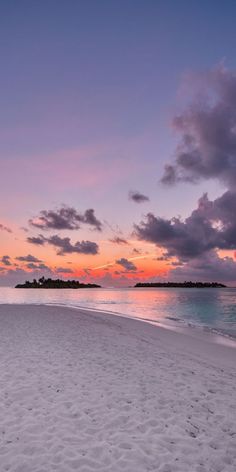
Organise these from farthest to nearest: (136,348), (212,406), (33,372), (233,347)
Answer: (233,347) < (136,348) < (33,372) < (212,406)

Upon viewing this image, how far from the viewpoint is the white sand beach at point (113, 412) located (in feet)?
22.9

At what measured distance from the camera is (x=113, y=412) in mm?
9203

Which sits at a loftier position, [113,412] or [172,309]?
[113,412]

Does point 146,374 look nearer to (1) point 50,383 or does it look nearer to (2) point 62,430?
(1) point 50,383

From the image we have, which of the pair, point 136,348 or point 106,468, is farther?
point 136,348

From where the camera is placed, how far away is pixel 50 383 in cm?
1134

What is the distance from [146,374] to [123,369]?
1.10 m

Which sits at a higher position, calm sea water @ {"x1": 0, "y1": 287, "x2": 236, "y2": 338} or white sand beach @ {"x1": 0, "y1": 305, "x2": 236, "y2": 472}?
white sand beach @ {"x1": 0, "y1": 305, "x2": 236, "y2": 472}

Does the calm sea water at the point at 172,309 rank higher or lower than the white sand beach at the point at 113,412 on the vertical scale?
lower

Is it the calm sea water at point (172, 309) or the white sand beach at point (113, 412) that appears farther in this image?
the calm sea water at point (172, 309)

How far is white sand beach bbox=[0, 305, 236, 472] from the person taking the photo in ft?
22.9

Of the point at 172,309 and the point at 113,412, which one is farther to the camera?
the point at 172,309

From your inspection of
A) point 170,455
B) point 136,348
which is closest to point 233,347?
point 136,348

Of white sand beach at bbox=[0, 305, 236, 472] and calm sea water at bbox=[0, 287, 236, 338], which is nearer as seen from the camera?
white sand beach at bbox=[0, 305, 236, 472]
